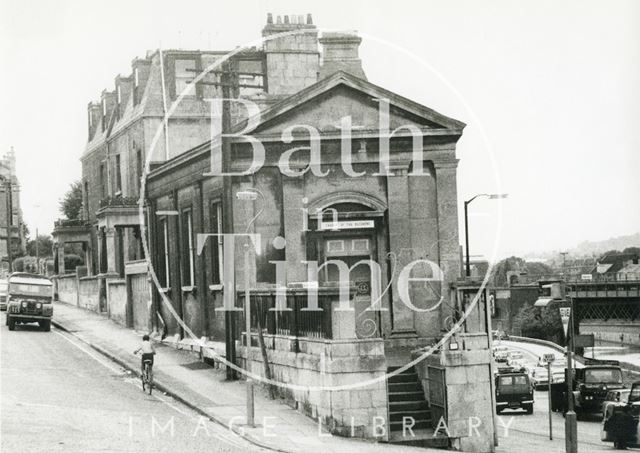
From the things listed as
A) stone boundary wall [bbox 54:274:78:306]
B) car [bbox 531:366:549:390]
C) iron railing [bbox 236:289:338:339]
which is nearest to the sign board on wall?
iron railing [bbox 236:289:338:339]

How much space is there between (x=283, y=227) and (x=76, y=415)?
9102 mm

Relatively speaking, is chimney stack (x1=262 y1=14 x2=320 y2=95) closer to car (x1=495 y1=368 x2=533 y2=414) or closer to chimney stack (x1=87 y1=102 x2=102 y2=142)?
car (x1=495 y1=368 x2=533 y2=414)

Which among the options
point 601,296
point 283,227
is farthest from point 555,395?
point 601,296

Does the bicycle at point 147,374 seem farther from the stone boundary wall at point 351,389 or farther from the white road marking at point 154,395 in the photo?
the stone boundary wall at point 351,389

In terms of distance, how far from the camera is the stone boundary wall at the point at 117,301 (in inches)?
1588

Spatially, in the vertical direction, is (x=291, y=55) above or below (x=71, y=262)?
above

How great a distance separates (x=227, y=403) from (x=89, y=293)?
1050 inches

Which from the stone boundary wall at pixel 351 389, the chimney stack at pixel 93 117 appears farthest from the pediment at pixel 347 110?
the chimney stack at pixel 93 117

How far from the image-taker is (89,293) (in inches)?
1890

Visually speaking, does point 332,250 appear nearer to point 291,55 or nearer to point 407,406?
point 407,406

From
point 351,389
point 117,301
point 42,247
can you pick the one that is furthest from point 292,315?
point 42,247

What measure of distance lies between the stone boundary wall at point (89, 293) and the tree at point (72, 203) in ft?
120

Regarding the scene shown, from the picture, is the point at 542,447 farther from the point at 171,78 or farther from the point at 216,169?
the point at 171,78

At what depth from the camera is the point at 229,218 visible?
86.5 feet
